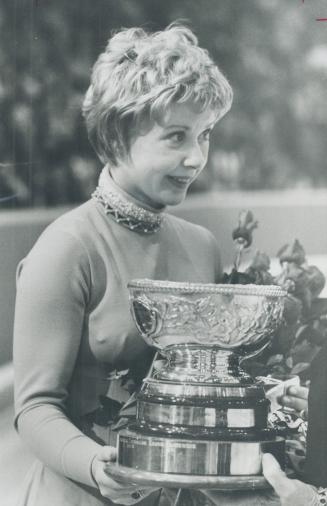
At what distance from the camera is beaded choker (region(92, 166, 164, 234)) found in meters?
1.41

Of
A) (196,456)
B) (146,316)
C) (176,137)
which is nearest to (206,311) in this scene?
(146,316)

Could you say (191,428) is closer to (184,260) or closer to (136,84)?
(184,260)

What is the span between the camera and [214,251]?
1467 millimetres

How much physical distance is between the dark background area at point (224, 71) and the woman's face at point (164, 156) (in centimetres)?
5

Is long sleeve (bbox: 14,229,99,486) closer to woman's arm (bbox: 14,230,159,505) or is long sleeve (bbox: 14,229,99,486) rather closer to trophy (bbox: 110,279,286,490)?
woman's arm (bbox: 14,230,159,505)

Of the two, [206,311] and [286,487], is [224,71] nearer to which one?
[206,311]

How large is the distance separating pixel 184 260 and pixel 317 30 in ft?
1.29

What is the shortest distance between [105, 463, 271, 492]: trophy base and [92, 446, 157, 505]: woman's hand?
4 centimetres

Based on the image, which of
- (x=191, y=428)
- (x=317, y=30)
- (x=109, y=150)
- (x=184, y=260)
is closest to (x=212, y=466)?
(x=191, y=428)

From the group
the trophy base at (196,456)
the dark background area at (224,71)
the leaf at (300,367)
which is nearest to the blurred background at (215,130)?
the dark background area at (224,71)

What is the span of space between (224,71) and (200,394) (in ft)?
1.61

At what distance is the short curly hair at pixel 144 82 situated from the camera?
1.38m

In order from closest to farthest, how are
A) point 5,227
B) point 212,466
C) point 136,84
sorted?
point 212,466 → point 136,84 → point 5,227

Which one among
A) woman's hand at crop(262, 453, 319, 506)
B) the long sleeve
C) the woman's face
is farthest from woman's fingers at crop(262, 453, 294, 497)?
the woman's face
